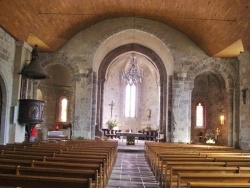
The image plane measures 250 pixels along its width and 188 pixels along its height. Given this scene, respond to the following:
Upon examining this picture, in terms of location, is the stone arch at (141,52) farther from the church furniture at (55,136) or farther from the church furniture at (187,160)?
the church furniture at (187,160)

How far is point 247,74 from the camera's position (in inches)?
449

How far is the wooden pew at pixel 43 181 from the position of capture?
3271 mm

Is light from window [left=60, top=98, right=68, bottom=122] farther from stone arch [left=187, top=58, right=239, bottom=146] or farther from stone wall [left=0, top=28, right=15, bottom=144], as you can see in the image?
stone wall [left=0, top=28, right=15, bottom=144]

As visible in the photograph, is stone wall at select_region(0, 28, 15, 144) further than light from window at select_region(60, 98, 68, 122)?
No

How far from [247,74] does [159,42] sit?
18.1 ft

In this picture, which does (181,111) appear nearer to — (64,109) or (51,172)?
(64,109)

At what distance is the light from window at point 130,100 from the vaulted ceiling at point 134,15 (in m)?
10.9

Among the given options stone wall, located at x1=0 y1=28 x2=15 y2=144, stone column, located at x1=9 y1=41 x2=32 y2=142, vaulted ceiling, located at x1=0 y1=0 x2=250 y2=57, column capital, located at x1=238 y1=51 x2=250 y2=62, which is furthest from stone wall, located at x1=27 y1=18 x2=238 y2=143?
stone wall, located at x1=0 y1=28 x2=15 y2=144

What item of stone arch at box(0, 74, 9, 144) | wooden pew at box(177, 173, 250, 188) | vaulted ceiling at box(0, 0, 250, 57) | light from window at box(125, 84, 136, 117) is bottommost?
wooden pew at box(177, 173, 250, 188)

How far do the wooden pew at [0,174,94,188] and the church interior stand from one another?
4.73 meters

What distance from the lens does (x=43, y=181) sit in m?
3.37

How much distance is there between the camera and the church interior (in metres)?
11.2

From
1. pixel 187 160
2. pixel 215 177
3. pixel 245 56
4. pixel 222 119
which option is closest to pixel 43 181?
pixel 215 177

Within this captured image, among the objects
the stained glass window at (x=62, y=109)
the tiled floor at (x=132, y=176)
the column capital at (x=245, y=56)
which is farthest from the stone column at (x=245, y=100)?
the stained glass window at (x=62, y=109)
